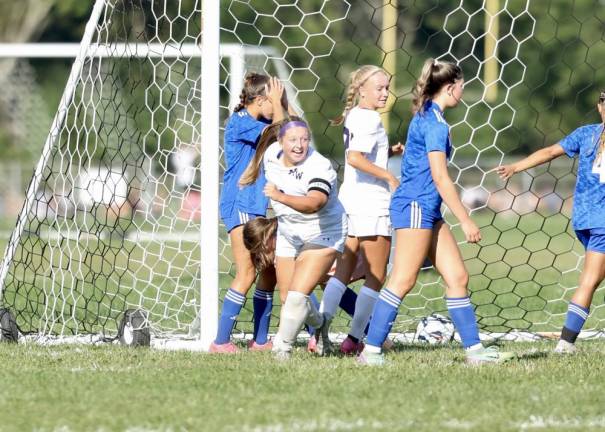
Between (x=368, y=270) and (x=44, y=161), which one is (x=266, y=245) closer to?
(x=368, y=270)

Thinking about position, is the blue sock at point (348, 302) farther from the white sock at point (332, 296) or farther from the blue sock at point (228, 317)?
the blue sock at point (228, 317)

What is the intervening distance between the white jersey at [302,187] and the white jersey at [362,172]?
1.18 feet

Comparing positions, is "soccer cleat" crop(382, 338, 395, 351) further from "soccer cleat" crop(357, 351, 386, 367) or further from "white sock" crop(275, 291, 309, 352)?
"white sock" crop(275, 291, 309, 352)

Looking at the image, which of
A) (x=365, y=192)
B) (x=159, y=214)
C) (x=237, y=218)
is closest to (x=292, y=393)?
(x=365, y=192)

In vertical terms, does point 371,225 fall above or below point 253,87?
below

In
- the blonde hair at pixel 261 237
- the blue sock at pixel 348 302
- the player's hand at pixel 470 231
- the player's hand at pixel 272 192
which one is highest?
the player's hand at pixel 272 192

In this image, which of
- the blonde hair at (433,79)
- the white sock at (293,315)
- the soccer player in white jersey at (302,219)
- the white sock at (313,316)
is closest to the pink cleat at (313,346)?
the white sock at (313,316)

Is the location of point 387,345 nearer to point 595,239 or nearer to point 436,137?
point 595,239

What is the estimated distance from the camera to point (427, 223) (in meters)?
6.30

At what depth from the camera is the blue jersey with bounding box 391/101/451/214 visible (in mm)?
6262

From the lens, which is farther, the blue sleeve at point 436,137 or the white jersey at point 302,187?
the white jersey at point 302,187

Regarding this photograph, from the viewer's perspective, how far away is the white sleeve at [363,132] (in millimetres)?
6781

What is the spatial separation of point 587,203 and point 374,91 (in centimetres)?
141

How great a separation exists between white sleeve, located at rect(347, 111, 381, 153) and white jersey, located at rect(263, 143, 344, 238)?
1.09 feet
